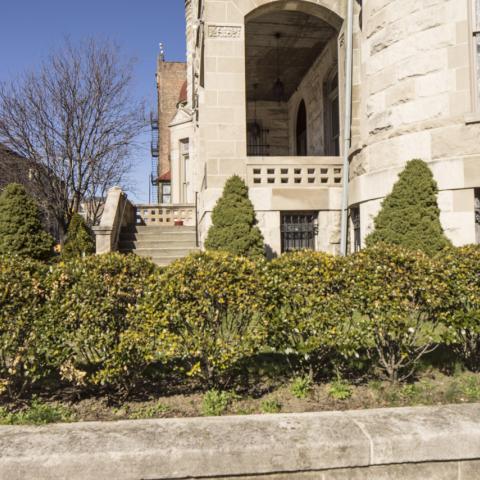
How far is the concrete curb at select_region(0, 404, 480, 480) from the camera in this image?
7.88 feet

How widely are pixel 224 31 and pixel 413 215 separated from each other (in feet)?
18.6

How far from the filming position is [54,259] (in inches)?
424

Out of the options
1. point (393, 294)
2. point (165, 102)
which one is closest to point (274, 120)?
point (393, 294)

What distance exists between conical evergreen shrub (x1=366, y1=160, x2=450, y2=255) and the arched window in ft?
33.4

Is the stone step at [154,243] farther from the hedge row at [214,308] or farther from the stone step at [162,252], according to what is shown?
the hedge row at [214,308]

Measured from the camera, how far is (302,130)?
1775 centimetres

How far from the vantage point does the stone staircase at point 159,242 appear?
11.2 metres

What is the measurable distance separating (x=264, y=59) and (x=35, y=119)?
8287 millimetres

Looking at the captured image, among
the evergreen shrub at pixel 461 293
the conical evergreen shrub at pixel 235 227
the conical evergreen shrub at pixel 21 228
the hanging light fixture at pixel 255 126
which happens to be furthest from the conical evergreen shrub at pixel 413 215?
the hanging light fixture at pixel 255 126

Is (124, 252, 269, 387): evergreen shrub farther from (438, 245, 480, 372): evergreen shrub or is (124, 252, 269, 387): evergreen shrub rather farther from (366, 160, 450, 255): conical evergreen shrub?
(366, 160, 450, 255): conical evergreen shrub

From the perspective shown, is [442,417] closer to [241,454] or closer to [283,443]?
[283,443]

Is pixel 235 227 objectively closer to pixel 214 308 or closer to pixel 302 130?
pixel 214 308

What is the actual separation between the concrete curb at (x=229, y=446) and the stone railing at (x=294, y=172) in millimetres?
7184

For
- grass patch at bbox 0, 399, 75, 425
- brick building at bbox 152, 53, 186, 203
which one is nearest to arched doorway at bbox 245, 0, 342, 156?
grass patch at bbox 0, 399, 75, 425
